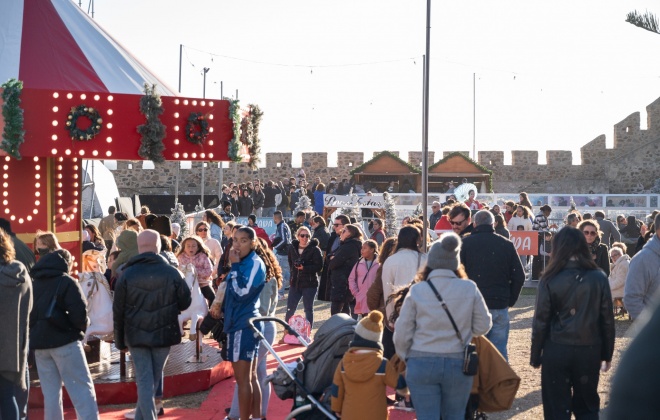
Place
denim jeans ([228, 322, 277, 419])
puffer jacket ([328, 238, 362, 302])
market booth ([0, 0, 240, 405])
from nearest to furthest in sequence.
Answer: denim jeans ([228, 322, 277, 419]) < market booth ([0, 0, 240, 405]) < puffer jacket ([328, 238, 362, 302])

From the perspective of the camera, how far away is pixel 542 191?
129ft

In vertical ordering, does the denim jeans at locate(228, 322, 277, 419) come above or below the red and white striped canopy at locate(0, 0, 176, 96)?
below

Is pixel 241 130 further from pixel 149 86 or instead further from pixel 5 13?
pixel 5 13

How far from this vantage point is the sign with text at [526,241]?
17.9 metres

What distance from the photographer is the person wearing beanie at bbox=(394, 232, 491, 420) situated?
5539mm

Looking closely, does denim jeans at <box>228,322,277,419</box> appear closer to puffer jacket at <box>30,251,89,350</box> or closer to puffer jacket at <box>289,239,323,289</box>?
puffer jacket at <box>30,251,89,350</box>

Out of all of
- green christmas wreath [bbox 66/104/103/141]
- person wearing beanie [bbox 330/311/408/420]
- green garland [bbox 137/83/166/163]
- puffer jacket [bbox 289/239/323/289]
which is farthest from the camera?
puffer jacket [bbox 289/239/323/289]

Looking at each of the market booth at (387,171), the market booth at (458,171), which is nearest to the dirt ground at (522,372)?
the market booth at (458,171)

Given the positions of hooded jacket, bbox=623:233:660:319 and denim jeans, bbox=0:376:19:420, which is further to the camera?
hooded jacket, bbox=623:233:660:319

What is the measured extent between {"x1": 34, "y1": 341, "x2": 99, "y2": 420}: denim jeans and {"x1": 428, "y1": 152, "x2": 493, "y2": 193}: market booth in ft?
90.9

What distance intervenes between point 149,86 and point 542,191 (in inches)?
1230

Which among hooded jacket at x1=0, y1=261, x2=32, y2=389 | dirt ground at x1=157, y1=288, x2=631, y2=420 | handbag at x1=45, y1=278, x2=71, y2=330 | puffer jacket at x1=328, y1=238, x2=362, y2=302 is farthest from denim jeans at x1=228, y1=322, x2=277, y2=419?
puffer jacket at x1=328, y1=238, x2=362, y2=302

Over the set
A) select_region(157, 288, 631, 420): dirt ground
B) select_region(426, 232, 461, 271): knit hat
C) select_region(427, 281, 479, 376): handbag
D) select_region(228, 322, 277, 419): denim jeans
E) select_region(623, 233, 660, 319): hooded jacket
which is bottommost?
select_region(157, 288, 631, 420): dirt ground

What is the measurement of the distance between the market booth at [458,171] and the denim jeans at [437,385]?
93.6ft
